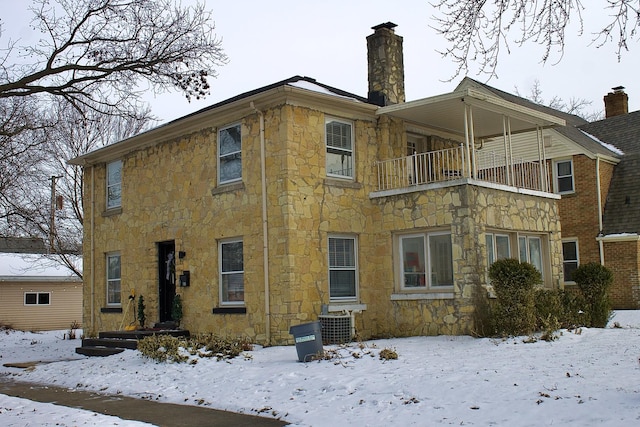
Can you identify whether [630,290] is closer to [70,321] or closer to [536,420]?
[536,420]

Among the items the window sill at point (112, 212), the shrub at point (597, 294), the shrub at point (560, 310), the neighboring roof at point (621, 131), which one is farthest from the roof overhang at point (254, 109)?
the neighboring roof at point (621, 131)

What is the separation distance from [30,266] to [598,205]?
2389 centimetres

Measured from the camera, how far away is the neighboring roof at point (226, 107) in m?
14.6

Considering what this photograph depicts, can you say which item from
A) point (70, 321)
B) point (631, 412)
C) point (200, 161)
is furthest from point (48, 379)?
point (70, 321)

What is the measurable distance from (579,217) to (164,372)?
16714mm

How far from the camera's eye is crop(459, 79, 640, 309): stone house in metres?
22.1

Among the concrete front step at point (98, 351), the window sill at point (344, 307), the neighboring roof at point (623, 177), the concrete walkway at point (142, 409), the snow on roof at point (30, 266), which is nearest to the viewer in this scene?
the concrete walkway at point (142, 409)

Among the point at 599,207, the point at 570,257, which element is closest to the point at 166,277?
the point at 570,257

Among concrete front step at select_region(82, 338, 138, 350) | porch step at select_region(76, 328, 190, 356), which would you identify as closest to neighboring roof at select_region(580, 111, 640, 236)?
porch step at select_region(76, 328, 190, 356)

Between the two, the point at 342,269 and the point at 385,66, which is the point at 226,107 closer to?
the point at 385,66

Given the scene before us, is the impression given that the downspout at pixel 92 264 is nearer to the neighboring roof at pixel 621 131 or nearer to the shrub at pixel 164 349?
the shrub at pixel 164 349

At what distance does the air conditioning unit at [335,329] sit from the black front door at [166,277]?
494 cm

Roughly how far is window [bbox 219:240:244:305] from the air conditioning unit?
2153 mm

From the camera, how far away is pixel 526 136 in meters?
25.6
